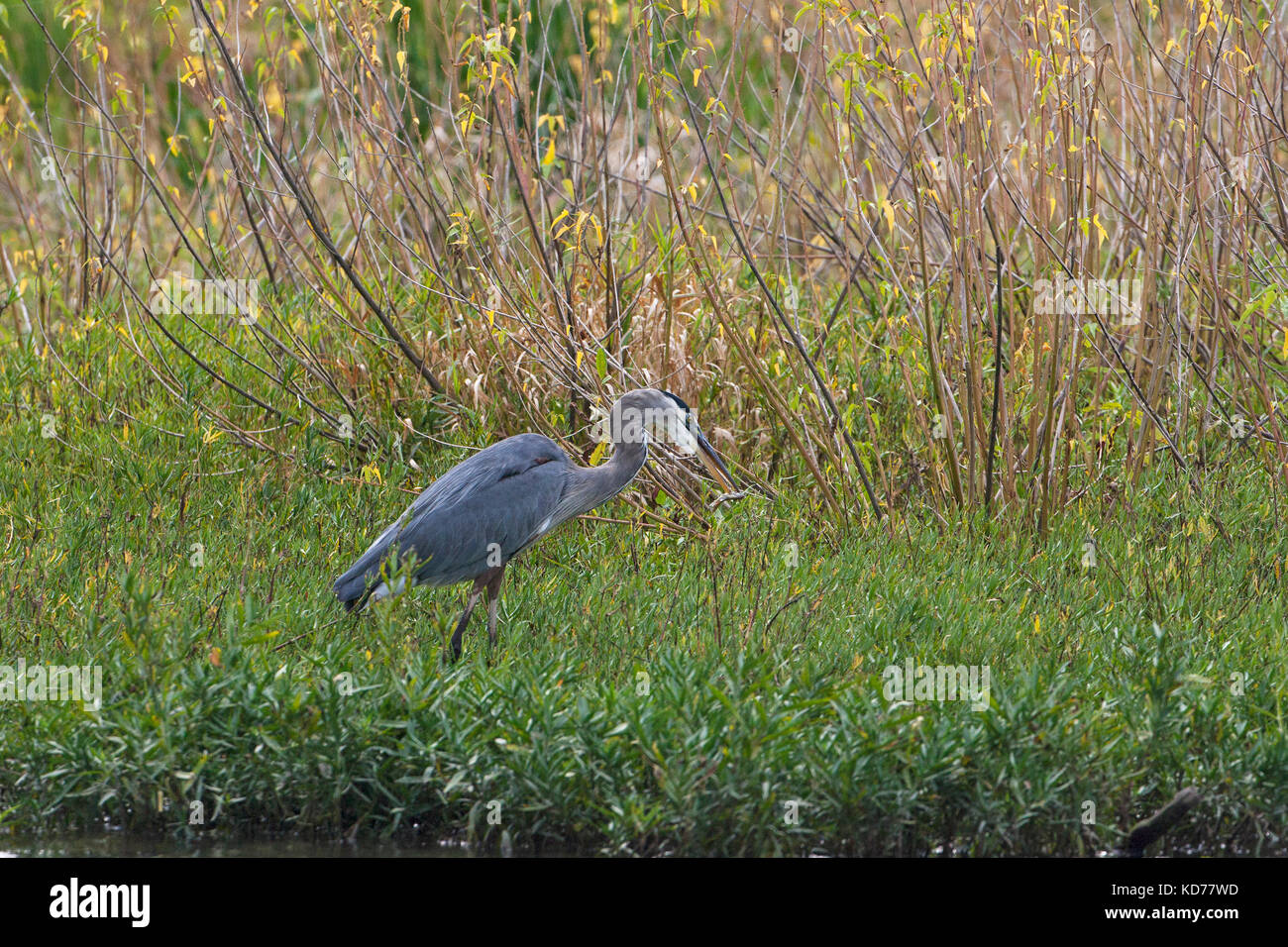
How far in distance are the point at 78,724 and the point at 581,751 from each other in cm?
150

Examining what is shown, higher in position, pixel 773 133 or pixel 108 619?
pixel 773 133

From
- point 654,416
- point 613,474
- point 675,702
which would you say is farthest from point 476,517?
point 675,702

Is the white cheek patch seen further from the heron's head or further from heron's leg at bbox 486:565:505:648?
heron's leg at bbox 486:565:505:648

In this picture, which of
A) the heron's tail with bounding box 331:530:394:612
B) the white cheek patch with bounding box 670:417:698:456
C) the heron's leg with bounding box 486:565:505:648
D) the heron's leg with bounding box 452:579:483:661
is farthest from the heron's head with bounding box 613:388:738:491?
the heron's tail with bounding box 331:530:394:612

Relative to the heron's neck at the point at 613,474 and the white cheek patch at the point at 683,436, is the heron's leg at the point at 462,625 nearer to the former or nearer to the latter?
the heron's neck at the point at 613,474

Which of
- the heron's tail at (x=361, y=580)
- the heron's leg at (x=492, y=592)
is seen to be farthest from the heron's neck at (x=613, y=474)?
the heron's tail at (x=361, y=580)

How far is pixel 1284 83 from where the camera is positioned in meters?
5.99

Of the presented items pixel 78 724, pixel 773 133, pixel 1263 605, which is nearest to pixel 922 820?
pixel 1263 605

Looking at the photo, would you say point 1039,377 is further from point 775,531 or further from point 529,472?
point 529,472

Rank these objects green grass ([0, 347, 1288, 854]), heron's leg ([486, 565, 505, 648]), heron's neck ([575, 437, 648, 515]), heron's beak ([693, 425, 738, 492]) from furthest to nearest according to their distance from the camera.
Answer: heron's beak ([693, 425, 738, 492])
heron's neck ([575, 437, 648, 515])
heron's leg ([486, 565, 505, 648])
green grass ([0, 347, 1288, 854])

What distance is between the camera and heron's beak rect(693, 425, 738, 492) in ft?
20.5

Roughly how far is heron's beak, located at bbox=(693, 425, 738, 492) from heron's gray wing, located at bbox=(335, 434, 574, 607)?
2.35 ft

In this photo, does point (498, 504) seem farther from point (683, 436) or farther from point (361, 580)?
point (683, 436)
